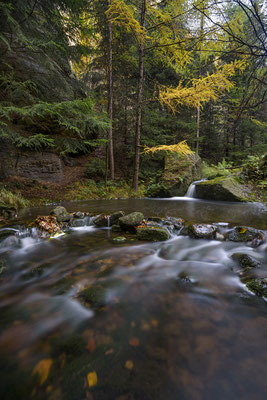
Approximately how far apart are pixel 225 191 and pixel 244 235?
15.7 ft

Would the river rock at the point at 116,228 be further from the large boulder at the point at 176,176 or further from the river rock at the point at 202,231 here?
the large boulder at the point at 176,176

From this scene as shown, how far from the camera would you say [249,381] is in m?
1.36

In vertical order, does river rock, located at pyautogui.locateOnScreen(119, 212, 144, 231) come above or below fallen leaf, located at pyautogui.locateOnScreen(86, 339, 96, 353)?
above

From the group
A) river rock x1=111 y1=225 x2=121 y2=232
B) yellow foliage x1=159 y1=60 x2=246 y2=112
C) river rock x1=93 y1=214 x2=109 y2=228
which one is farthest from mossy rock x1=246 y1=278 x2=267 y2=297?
yellow foliage x1=159 y1=60 x2=246 y2=112

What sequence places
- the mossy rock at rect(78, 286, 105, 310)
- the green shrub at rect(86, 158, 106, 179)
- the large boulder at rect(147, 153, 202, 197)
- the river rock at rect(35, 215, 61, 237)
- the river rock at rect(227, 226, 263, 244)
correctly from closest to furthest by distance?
the mossy rock at rect(78, 286, 105, 310) → the river rock at rect(227, 226, 263, 244) → the river rock at rect(35, 215, 61, 237) → the large boulder at rect(147, 153, 202, 197) → the green shrub at rect(86, 158, 106, 179)

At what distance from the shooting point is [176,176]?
36.0 feet

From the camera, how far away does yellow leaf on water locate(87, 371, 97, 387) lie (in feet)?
4.45

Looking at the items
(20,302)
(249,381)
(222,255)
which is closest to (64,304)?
(20,302)

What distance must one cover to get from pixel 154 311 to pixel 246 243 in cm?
282

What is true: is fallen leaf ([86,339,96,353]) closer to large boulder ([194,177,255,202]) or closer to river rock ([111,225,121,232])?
river rock ([111,225,121,232])

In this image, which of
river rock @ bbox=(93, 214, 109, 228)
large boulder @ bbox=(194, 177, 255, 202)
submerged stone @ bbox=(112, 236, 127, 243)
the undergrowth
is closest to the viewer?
submerged stone @ bbox=(112, 236, 127, 243)

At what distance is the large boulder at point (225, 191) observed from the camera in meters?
8.33

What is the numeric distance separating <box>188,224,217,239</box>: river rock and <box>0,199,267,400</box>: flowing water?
A: 76cm

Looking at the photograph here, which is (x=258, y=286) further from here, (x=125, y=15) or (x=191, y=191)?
(x=125, y=15)
